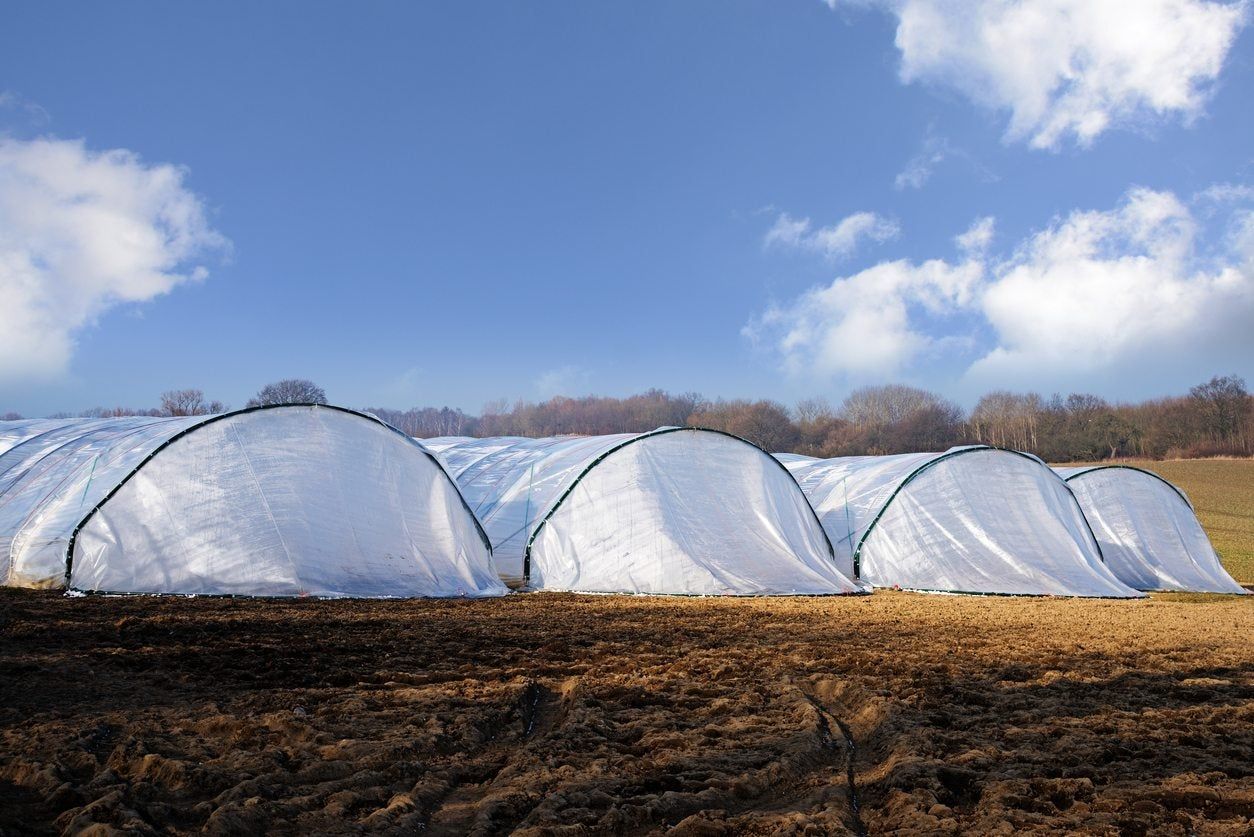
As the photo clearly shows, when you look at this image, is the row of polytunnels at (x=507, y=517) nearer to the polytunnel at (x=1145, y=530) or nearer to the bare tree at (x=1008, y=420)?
the polytunnel at (x=1145, y=530)

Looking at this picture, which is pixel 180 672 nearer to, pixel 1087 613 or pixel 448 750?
pixel 448 750

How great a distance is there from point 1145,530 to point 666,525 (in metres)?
12.1

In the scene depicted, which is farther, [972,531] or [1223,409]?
[1223,409]

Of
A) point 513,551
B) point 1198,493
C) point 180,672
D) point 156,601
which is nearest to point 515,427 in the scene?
point 1198,493

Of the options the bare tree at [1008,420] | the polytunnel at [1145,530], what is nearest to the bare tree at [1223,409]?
the bare tree at [1008,420]

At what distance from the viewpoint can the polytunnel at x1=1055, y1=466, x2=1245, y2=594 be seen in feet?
58.3

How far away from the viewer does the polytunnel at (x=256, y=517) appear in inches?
426

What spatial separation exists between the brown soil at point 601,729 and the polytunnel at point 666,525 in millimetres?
4211

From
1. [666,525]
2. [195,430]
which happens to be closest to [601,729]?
[666,525]

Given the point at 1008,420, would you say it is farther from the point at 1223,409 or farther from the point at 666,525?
the point at 666,525

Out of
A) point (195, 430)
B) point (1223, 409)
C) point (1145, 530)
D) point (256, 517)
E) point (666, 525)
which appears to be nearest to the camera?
point (256, 517)

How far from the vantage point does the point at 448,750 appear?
14.6 feet

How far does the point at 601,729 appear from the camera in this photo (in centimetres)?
480

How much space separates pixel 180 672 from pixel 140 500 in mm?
6149
